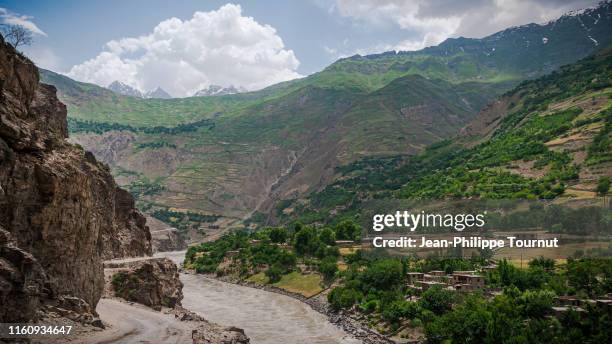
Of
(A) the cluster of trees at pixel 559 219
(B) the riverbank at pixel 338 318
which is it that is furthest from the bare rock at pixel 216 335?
(A) the cluster of trees at pixel 559 219

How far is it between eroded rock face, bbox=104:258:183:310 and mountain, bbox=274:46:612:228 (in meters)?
57.1

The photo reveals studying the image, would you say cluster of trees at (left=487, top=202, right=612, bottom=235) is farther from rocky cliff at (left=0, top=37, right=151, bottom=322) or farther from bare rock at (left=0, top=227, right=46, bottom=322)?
bare rock at (left=0, top=227, right=46, bottom=322)

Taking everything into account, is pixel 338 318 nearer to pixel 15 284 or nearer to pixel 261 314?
pixel 261 314

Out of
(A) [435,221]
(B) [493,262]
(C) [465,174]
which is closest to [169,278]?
(A) [435,221]

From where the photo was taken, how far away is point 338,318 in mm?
58281

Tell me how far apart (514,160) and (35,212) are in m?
99.8

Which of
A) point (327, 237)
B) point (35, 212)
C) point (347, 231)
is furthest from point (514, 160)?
point (35, 212)

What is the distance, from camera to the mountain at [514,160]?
92000mm

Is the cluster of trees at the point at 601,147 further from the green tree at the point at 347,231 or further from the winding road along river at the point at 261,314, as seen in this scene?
the winding road along river at the point at 261,314

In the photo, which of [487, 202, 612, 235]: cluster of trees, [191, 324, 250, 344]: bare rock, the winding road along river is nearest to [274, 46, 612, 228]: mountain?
[487, 202, 612, 235]: cluster of trees

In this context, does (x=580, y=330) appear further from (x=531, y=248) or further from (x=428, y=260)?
(x=428, y=260)

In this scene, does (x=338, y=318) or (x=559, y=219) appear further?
(x=338, y=318)

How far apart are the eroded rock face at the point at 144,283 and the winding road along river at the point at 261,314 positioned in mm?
7039

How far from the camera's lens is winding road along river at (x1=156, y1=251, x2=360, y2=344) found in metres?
50.2
